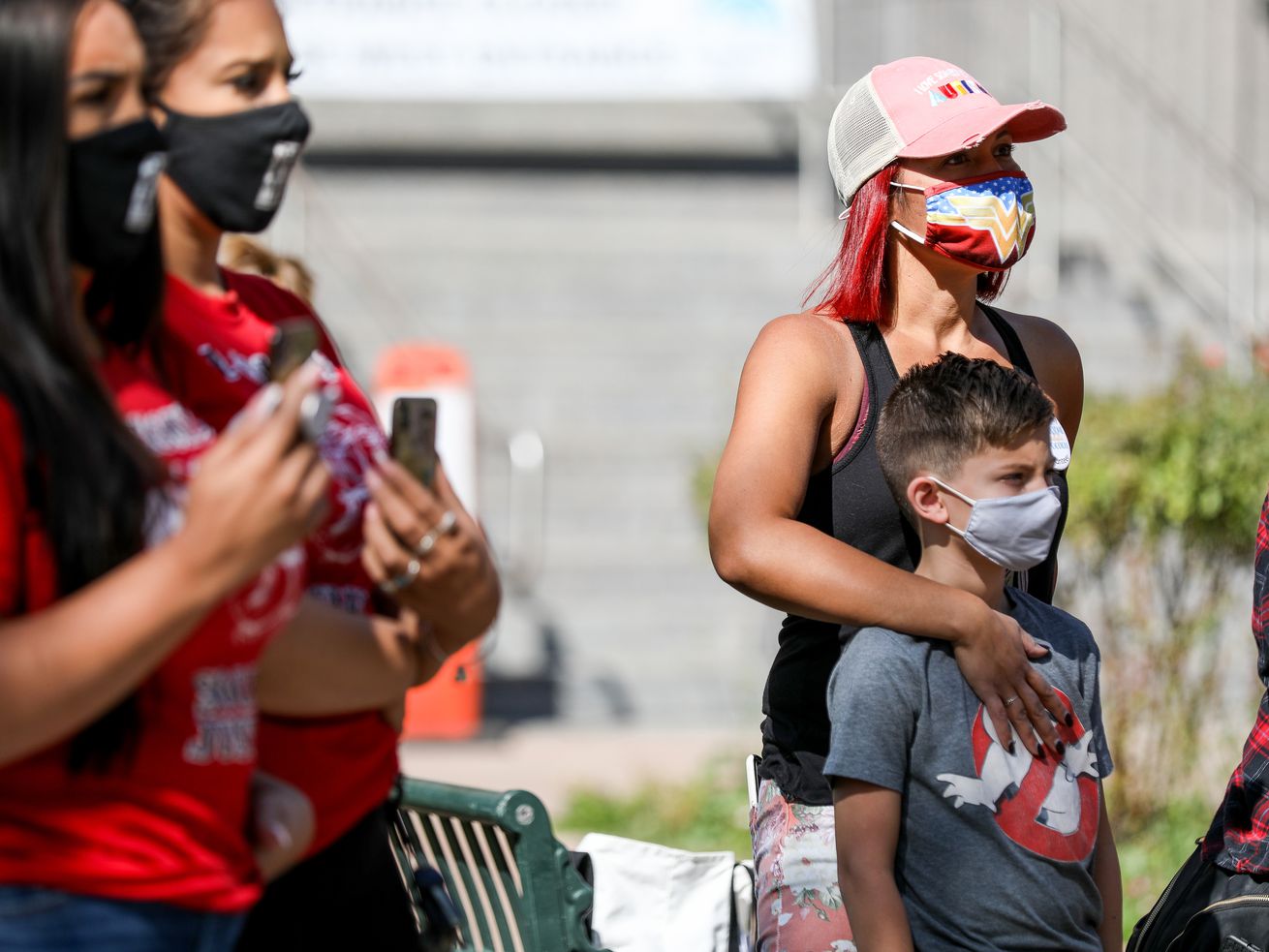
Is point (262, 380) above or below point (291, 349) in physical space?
below

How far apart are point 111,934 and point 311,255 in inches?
289

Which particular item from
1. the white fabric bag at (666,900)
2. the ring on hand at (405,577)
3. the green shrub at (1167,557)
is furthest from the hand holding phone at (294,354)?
the green shrub at (1167,557)

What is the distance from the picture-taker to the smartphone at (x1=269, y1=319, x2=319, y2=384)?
60.1 inches

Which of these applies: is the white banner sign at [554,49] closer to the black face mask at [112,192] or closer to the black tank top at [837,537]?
the black tank top at [837,537]

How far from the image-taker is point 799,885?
2389 mm

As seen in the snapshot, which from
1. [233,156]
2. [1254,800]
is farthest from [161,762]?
[1254,800]

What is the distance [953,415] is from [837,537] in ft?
0.93

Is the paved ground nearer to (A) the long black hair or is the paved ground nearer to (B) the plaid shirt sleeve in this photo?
(B) the plaid shirt sleeve

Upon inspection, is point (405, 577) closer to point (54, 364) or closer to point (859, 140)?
point (54, 364)

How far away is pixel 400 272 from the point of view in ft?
28.2

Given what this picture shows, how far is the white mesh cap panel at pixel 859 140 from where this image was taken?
2.58m

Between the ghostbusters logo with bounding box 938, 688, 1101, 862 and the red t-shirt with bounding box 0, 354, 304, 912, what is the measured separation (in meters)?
1.03

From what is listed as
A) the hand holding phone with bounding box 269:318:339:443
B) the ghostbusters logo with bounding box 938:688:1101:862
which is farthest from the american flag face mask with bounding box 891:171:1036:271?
the hand holding phone with bounding box 269:318:339:443

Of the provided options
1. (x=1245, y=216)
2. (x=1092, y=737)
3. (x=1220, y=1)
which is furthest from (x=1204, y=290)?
(x=1092, y=737)
